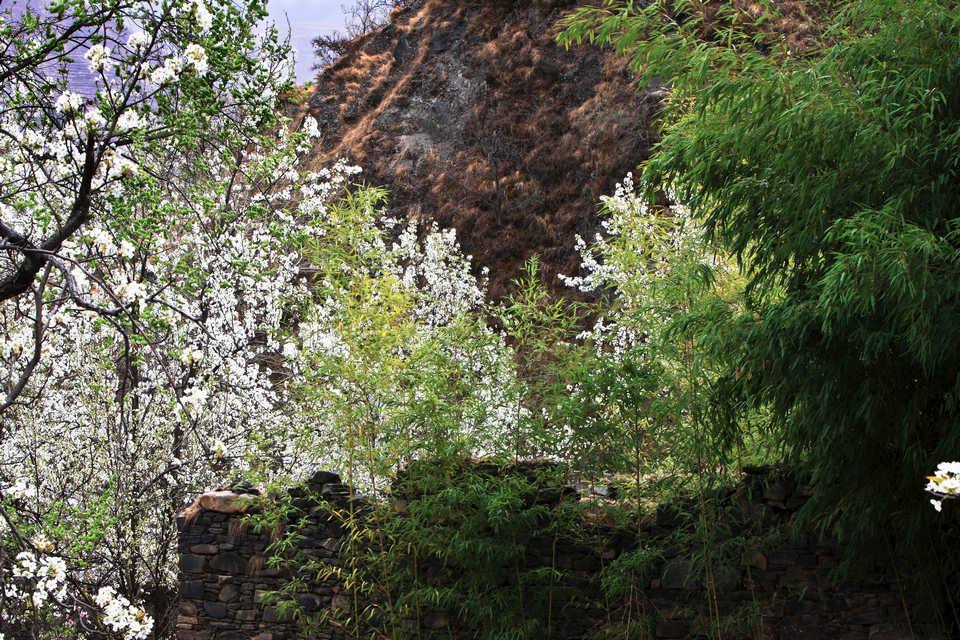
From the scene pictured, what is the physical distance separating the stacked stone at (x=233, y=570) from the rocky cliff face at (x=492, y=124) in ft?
23.4

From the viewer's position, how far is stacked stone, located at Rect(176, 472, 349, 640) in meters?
4.98

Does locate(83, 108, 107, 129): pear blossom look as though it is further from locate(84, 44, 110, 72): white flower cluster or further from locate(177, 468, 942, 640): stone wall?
locate(177, 468, 942, 640): stone wall

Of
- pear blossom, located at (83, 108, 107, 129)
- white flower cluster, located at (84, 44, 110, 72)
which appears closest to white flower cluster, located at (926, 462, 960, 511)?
pear blossom, located at (83, 108, 107, 129)

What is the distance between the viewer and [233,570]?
5.17 m

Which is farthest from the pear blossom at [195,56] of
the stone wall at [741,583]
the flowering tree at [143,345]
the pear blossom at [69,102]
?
the stone wall at [741,583]

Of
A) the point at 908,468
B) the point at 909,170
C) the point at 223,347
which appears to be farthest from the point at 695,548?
the point at 223,347

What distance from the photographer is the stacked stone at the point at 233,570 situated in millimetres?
4980

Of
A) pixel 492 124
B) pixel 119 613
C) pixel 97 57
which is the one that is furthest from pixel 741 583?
pixel 492 124

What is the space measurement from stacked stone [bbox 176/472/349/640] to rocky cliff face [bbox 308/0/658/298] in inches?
281

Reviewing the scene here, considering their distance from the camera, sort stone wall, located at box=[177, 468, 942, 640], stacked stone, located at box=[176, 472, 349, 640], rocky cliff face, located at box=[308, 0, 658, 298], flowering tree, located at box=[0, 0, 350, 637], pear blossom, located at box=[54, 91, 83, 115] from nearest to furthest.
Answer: pear blossom, located at box=[54, 91, 83, 115], flowering tree, located at box=[0, 0, 350, 637], stone wall, located at box=[177, 468, 942, 640], stacked stone, located at box=[176, 472, 349, 640], rocky cliff face, located at box=[308, 0, 658, 298]

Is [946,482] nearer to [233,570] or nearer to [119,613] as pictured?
[119,613]

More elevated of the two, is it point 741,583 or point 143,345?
point 143,345

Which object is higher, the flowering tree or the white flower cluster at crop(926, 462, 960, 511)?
the flowering tree

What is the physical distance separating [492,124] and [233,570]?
10255 mm
